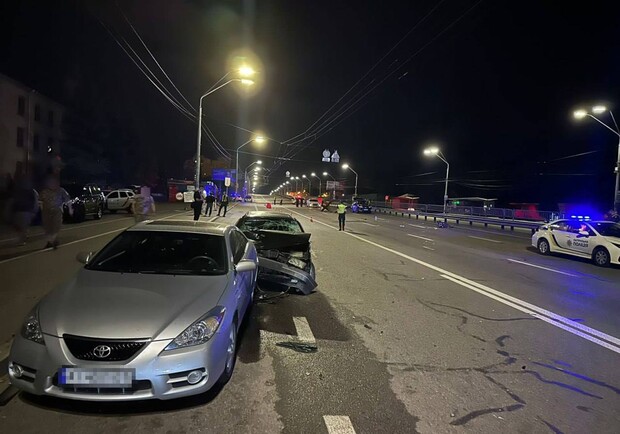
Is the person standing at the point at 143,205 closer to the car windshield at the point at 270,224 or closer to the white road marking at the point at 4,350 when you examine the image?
the car windshield at the point at 270,224

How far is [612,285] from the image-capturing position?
994cm

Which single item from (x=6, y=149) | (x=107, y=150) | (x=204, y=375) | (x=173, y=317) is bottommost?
(x=204, y=375)

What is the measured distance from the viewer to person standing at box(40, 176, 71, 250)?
11062 millimetres

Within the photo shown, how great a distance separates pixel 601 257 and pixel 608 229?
99 centimetres

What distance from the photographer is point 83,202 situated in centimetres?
2127

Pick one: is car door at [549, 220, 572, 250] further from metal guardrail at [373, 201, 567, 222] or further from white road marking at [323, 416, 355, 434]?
metal guardrail at [373, 201, 567, 222]

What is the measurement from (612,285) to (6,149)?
740 inches

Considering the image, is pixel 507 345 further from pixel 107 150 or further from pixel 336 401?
pixel 107 150

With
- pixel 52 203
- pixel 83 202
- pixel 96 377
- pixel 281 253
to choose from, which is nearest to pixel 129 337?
pixel 96 377

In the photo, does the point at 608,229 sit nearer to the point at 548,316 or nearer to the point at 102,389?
the point at 548,316

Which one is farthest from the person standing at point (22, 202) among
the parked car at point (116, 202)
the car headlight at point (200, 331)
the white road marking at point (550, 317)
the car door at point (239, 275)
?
the parked car at point (116, 202)

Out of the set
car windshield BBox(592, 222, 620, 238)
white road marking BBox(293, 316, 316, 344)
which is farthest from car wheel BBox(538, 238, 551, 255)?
white road marking BBox(293, 316, 316, 344)

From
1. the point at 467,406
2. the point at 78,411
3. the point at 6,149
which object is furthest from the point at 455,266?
Result: the point at 6,149

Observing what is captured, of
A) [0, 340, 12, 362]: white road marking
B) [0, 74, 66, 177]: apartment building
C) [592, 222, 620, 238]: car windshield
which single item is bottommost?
[0, 340, 12, 362]: white road marking
